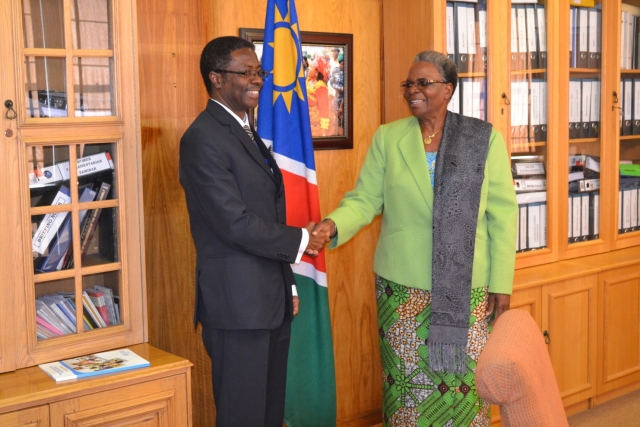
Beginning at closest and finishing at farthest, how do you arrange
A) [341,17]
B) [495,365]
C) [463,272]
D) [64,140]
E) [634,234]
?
1. [495,365]
2. [64,140]
3. [463,272]
4. [341,17]
5. [634,234]

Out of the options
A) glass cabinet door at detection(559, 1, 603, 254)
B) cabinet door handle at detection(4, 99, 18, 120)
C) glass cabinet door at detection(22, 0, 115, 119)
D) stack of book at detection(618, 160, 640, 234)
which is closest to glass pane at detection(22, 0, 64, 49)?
glass cabinet door at detection(22, 0, 115, 119)

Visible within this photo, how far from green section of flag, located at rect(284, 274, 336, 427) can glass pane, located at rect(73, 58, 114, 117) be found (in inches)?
40.5

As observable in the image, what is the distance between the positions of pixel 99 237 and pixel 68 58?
0.58 metres

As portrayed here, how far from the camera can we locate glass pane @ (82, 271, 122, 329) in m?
2.55

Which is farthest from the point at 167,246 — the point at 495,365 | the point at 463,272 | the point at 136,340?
the point at 495,365

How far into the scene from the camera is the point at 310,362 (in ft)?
10.1

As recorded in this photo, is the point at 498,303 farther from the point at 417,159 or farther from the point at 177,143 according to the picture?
the point at 177,143

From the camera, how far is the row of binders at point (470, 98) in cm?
344

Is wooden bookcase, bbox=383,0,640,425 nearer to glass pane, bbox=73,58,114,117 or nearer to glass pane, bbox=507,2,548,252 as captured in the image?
glass pane, bbox=507,2,548,252

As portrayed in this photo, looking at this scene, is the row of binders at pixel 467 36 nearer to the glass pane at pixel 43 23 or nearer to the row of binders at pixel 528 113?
the row of binders at pixel 528 113

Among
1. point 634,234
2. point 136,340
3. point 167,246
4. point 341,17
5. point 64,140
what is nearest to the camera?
point 64,140

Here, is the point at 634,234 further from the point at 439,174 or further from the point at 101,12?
the point at 101,12

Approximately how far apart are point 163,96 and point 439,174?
1.08 m

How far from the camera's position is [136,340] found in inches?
103
